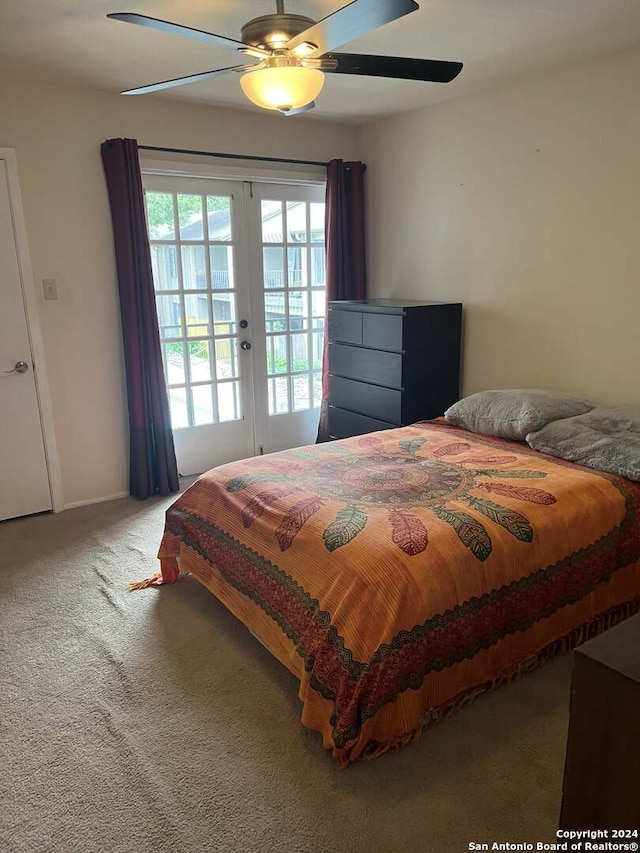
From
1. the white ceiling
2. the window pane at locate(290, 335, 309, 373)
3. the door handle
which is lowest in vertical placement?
the window pane at locate(290, 335, 309, 373)

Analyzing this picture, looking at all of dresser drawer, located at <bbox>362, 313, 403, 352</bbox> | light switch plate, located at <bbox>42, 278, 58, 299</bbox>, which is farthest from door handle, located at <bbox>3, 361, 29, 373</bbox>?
dresser drawer, located at <bbox>362, 313, 403, 352</bbox>

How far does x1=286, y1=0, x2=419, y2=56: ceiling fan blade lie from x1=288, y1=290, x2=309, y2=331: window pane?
8.39 ft

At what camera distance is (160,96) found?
3611mm

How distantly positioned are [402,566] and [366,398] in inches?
87.6

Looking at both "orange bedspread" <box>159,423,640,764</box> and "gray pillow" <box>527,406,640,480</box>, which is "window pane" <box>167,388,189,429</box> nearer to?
"orange bedspread" <box>159,423,640,764</box>

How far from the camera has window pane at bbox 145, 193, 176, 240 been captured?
381 cm

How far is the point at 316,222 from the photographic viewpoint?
4535 mm

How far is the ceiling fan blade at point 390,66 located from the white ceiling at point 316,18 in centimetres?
41

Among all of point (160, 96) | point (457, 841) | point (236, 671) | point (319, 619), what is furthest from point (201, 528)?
point (160, 96)

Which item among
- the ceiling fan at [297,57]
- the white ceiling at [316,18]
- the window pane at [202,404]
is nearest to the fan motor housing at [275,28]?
the ceiling fan at [297,57]

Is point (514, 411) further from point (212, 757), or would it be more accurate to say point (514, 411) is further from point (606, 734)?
point (606, 734)

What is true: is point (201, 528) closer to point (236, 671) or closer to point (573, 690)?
point (236, 671)

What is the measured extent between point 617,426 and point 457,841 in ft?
6.31

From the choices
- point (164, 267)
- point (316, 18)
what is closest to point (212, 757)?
point (316, 18)
